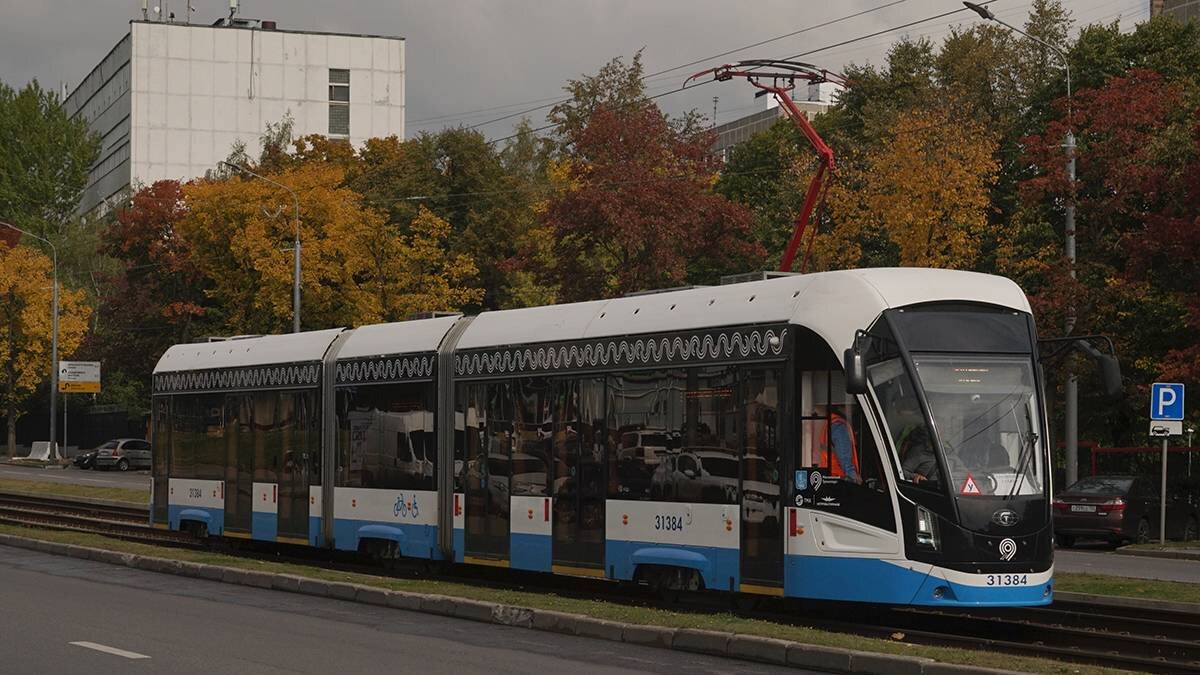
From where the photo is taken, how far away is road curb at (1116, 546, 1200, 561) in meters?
29.0

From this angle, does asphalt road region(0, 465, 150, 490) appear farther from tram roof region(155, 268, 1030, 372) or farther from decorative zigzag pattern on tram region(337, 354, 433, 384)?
tram roof region(155, 268, 1030, 372)

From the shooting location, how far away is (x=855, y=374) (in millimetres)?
15359

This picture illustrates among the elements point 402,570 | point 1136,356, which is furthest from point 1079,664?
point 1136,356

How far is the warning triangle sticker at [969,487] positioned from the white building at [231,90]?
293 feet

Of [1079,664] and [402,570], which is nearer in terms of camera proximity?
[1079,664]

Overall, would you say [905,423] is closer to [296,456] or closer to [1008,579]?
[1008,579]

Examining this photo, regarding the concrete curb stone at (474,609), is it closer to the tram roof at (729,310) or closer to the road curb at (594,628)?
the road curb at (594,628)

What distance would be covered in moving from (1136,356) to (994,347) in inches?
1024

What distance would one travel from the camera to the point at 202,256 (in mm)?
61156

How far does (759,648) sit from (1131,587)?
826cm

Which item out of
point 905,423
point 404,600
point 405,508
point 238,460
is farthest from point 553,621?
point 238,460

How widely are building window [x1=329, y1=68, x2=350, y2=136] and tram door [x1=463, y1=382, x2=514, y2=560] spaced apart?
84956mm

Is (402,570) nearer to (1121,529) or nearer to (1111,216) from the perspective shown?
(1121,529)

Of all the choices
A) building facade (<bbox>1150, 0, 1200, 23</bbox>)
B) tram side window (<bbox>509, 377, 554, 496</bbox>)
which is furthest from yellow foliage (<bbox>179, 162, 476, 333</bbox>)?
tram side window (<bbox>509, 377, 554, 496</bbox>)
